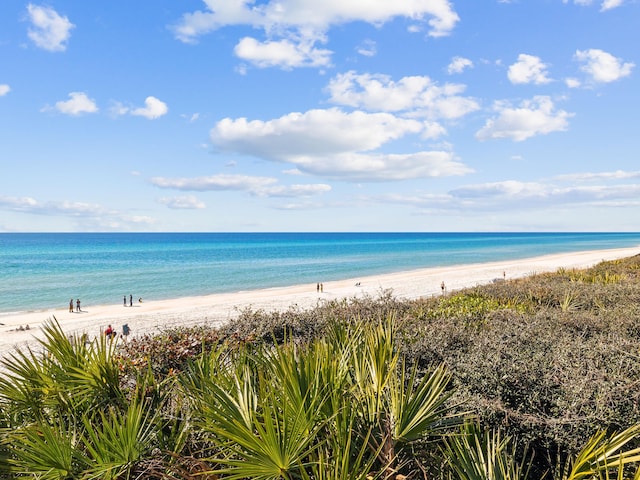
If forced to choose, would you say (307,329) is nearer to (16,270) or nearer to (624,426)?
(624,426)

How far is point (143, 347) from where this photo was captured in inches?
261

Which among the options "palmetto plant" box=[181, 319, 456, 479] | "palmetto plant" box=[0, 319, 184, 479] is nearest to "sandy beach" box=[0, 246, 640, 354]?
"palmetto plant" box=[0, 319, 184, 479]

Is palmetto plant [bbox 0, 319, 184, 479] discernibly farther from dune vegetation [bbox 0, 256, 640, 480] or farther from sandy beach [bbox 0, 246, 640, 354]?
sandy beach [bbox 0, 246, 640, 354]

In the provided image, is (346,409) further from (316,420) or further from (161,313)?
(161,313)

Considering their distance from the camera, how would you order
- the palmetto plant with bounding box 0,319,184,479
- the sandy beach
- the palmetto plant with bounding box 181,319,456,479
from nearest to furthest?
the palmetto plant with bounding box 181,319,456,479 → the palmetto plant with bounding box 0,319,184,479 → the sandy beach

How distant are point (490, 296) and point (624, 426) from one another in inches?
283

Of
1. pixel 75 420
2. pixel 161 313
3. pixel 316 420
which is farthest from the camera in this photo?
pixel 161 313

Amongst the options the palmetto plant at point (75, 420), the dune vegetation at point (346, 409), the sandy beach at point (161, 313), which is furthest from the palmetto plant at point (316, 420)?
the sandy beach at point (161, 313)

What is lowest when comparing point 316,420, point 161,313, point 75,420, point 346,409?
point 161,313

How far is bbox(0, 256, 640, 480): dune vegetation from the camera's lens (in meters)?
2.96

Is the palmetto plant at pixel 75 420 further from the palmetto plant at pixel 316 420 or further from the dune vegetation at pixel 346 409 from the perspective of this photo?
the palmetto plant at pixel 316 420

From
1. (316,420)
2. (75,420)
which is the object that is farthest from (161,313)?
(316,420)

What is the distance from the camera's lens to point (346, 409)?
292 centimetres

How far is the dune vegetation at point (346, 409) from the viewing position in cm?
296
